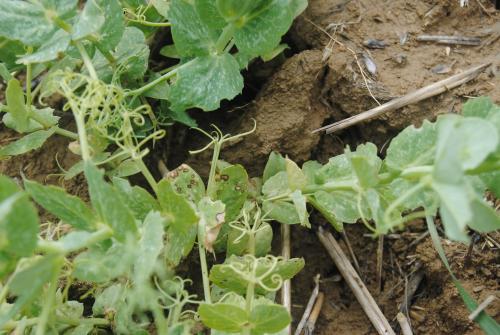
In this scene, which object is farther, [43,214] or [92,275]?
[43,214]

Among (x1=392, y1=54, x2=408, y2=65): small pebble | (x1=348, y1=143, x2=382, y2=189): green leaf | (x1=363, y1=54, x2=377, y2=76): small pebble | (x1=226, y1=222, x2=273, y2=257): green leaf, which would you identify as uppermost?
(x1=348, y1=143, x2=382, y2=189): green leaf

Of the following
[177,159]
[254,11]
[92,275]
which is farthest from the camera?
[177,159]

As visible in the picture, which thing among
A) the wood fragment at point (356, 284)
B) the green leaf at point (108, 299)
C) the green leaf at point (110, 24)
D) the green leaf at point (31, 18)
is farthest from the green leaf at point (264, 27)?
the green leaf at point (108, 299)

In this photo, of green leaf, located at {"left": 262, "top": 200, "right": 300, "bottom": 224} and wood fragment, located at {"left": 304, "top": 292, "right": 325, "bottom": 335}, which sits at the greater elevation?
green leaf, located at {"left": 262, "top": 200, "right": 300, "bottom": 224}

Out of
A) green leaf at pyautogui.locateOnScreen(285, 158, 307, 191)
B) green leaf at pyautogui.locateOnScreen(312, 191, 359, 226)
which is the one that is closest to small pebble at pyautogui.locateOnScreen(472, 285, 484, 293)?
green leaf at pyautogui.locateOnScreen(312, 191, 359, 226)

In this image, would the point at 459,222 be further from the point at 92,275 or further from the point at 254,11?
the point at 254,11

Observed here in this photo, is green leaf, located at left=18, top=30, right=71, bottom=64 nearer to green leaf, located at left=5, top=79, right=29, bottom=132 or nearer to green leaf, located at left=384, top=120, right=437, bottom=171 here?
green leaf, located at left=5, top=79, right=29, bottom=132

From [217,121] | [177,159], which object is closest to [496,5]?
[217,121]
